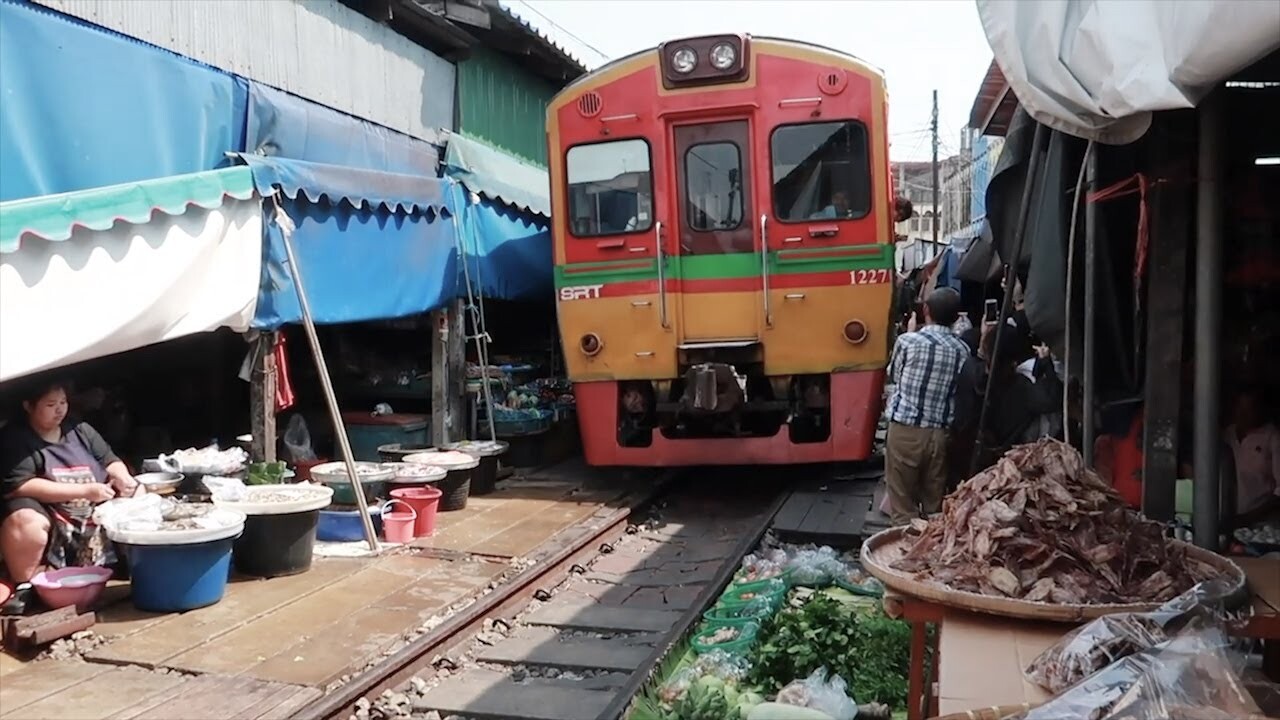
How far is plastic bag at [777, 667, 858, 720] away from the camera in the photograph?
Result: 370 cm

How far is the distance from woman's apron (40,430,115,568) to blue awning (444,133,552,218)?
15.6ft

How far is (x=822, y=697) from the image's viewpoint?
3.75 metres

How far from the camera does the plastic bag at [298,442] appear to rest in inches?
304

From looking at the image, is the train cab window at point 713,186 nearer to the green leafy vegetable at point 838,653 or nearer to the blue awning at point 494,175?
the blue awning at point 494,175

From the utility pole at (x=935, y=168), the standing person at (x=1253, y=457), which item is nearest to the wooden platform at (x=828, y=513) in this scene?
the standing person at (x=1253, y=457)

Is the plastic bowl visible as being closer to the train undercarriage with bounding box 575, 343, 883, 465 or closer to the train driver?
the train undercarriage with bounding box 575, 343, 883, 465

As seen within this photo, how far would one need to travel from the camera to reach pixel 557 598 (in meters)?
5.89

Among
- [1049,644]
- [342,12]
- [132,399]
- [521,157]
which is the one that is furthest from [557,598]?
[521,157]

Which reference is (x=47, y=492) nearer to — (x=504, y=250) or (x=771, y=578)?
(x=771, y=578)

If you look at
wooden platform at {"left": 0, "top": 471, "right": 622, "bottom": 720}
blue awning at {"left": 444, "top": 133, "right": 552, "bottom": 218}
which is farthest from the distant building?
wooden platform at {"left": 0, "top": 471, "right": 622, "bottom": 720}

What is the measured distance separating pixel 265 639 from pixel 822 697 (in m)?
2.70

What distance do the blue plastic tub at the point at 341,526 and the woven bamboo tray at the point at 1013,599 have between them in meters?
4.50

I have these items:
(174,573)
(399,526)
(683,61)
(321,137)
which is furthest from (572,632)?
(683,61)

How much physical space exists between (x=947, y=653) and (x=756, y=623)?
2.45m
